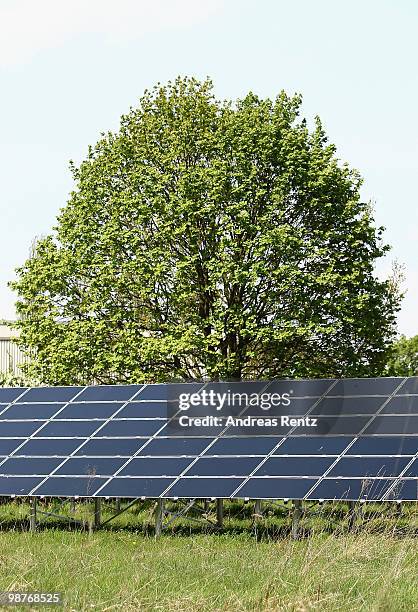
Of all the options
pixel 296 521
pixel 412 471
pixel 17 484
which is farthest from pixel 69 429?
pixel 412 471

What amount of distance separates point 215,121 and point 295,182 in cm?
385

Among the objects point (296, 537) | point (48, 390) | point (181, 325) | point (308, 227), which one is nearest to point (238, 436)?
point (296, 537)

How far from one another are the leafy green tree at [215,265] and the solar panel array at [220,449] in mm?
10607

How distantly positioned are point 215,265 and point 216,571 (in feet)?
66.6

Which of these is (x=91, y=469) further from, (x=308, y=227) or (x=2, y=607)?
(x=308, y=227)

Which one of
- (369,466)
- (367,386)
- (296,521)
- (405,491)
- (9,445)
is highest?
(367,386)

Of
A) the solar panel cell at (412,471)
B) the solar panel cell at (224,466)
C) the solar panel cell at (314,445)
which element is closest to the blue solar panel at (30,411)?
the solar panel cell at (224,466)

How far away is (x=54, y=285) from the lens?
1435 inches

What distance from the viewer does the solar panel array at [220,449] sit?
63.5 ft

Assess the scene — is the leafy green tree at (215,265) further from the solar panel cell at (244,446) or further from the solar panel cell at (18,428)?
the solar panel cell at (244,446)

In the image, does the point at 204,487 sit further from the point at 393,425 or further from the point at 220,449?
the point at 393,425

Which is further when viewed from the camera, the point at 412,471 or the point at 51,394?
the point at 51,394

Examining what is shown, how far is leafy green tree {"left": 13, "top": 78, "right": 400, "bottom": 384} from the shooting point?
112ft

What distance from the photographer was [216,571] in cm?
1420
